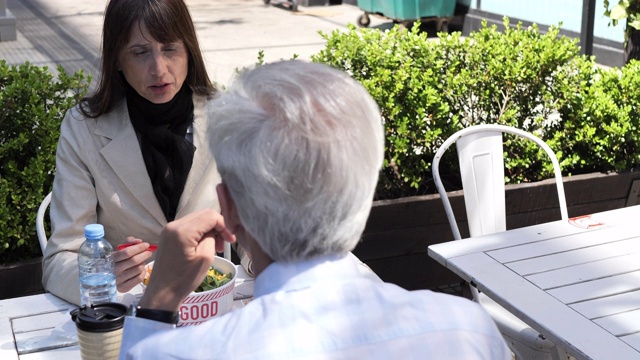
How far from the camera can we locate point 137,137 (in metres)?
2.85

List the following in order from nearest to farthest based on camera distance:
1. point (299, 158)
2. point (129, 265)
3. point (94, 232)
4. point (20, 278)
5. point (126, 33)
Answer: point (299, 158), point (94, 232), point (129, 265), point (126, 33), point (20, 278)

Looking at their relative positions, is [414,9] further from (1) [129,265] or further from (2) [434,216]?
(1) [129,265]

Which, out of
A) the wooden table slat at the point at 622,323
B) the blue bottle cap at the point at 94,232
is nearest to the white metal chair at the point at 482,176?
the wooden table slat at the point at 622,323

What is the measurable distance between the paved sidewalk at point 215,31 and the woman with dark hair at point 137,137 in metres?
5.92

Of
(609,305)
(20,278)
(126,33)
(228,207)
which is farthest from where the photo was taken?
(20,278)

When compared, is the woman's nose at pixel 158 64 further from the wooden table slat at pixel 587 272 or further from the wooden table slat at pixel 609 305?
the wooden table slat at pixel 609 305

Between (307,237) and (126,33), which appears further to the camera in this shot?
(126,33)

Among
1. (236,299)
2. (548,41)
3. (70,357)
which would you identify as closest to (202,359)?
(70,357)

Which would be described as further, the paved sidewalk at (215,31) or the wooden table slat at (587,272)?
the paved sidewalk at (215,31)

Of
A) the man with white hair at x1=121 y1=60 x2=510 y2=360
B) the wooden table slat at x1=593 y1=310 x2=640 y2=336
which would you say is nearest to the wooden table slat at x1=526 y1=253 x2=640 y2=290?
the wooden table slat at x1=593 y1=310 x2=640 y2=336

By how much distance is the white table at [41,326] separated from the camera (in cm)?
222

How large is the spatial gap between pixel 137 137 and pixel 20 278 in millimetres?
1155

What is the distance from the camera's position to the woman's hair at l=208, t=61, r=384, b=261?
4.44ft

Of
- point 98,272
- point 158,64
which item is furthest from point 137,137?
point 98,272
